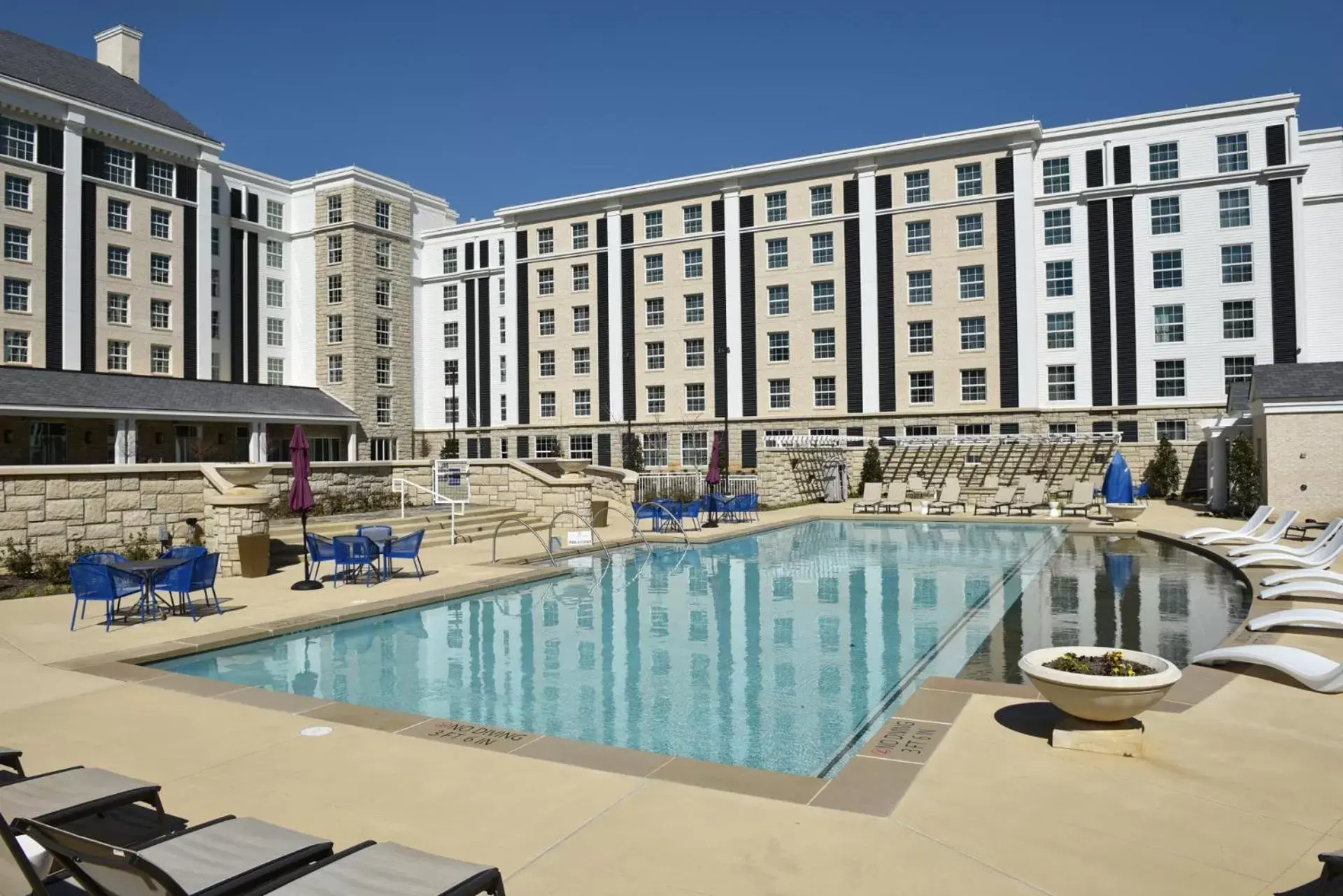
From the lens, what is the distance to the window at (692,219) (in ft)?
155

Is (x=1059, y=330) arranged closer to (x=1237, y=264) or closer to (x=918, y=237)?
(x=1237, y=264)

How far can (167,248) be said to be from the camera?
129ft

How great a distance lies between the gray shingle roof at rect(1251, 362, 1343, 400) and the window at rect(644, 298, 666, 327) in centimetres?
3040

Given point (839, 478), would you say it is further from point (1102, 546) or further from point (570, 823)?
point (570, 823)

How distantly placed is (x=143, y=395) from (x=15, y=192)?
9.70 metres

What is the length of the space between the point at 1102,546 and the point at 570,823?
59.0ft

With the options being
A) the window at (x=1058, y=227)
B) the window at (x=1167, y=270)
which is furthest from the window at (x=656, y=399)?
the window at (x=1167, y=270)

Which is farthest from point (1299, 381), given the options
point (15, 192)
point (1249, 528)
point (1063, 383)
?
point (15, 192)

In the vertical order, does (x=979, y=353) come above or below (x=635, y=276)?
below

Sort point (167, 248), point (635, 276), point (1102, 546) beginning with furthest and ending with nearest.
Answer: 1. point (635, 276)
2. point (167, 248)
3. point (1102, 546)

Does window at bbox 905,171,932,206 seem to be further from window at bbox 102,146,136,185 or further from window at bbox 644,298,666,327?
window at bbox 102,146,136,185

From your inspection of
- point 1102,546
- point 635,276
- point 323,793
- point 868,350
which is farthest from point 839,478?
point 323,793

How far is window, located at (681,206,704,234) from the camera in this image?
4719cm

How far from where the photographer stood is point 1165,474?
3581 cm
